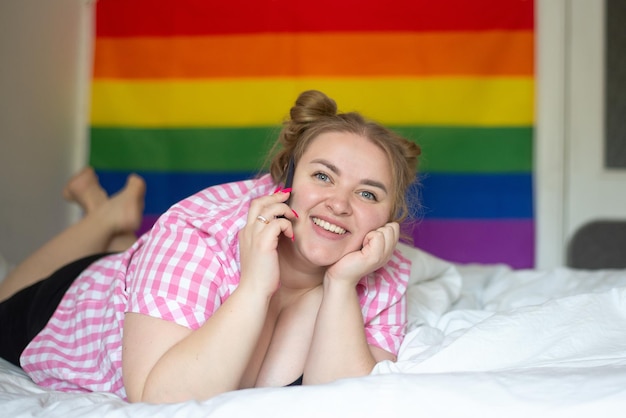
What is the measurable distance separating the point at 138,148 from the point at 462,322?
1.62 meters

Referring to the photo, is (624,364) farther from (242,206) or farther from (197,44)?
(197,44)

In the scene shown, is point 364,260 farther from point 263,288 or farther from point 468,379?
point 468,379

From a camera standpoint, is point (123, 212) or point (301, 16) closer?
point (123, 212)

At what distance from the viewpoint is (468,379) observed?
972 millimetres

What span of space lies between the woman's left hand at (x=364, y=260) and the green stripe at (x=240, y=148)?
4.59ft

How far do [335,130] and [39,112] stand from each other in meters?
1.50

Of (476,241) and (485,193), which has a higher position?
(485,193)

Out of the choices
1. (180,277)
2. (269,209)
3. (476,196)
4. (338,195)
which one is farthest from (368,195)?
(476,196)

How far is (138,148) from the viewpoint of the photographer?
2.77 meters

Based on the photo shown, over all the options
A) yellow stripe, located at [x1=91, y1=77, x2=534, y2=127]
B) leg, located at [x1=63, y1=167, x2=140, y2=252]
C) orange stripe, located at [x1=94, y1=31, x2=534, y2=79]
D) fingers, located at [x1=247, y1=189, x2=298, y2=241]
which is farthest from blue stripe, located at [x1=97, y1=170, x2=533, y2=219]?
fingers, located at [x1=247, y1=189, x2=298, y2=241]

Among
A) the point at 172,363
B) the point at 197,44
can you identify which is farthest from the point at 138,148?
the point at 172,363

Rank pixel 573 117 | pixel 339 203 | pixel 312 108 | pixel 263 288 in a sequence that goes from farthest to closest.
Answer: pixel 573 117, pixel 312 108, pixel 339 203, pixel 263 288

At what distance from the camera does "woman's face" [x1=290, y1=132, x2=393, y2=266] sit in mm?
1251

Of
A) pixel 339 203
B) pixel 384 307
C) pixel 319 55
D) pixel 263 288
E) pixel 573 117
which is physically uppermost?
pixel 319 55
